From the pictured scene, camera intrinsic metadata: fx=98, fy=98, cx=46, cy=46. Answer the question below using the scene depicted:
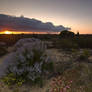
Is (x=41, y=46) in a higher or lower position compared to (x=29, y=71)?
higher

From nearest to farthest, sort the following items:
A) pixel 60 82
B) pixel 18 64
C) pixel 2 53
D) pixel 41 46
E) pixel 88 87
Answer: pixel 88 87, pixel 60 82, pixel 18 64, pixel 41 46, pixel 2 53

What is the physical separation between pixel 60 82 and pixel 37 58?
129cm

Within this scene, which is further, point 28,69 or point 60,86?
point 28,69

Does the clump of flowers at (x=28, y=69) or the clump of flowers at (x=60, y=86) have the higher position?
the clump of flowers at (x=28, y=69)

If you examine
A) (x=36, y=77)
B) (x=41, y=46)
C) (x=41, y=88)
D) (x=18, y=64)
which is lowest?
(x=41, y=88)

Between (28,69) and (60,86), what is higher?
(28,69)

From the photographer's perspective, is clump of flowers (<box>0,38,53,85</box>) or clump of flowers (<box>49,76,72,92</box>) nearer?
clump of flowers (<box>49,76,72,92</box>)

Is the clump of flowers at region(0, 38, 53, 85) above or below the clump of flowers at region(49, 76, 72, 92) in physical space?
above

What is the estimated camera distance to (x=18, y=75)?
352cm

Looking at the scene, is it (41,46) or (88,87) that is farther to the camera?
(41,46)

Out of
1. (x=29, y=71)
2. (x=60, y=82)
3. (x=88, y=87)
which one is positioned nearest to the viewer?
(x=88, y=87)

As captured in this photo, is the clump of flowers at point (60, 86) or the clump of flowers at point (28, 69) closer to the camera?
the clump of flowers at point (60, 86)

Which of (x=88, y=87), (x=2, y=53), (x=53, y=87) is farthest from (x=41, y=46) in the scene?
(x=2, y=53)

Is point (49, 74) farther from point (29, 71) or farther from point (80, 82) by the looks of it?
point (80, 82)
